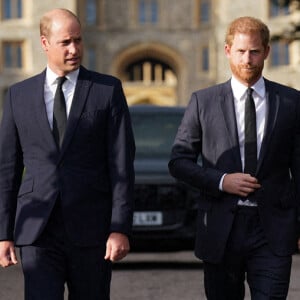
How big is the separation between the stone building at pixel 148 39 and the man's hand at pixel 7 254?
59616 mm

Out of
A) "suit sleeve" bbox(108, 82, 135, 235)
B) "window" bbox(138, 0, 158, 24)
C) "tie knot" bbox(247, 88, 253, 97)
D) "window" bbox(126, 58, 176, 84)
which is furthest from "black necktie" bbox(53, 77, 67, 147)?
"window" bbox(126, 58, 176, 84)

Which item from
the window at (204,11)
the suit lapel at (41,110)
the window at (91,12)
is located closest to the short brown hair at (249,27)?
the suit lapel at (41,110)

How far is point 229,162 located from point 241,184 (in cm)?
15

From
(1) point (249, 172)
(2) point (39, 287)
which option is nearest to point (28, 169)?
(2) point (39, 287)

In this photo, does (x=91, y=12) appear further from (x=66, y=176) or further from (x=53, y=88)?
(x=66, y=176)

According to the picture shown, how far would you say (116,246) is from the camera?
5.02m

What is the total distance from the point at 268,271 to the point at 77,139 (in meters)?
1.07

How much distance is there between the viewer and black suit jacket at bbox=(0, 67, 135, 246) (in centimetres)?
514

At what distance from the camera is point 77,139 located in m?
5.14

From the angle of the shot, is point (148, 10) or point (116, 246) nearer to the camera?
point (116, 246)

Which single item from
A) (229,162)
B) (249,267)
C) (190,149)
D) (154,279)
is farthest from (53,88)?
(154,279)

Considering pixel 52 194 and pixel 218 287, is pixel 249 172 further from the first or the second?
pixel 52 194

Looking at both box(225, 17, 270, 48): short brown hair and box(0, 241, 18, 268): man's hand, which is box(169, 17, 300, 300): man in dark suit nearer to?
box(225, 17, 270, 48): short brown hair

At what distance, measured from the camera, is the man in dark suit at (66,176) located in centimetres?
509
